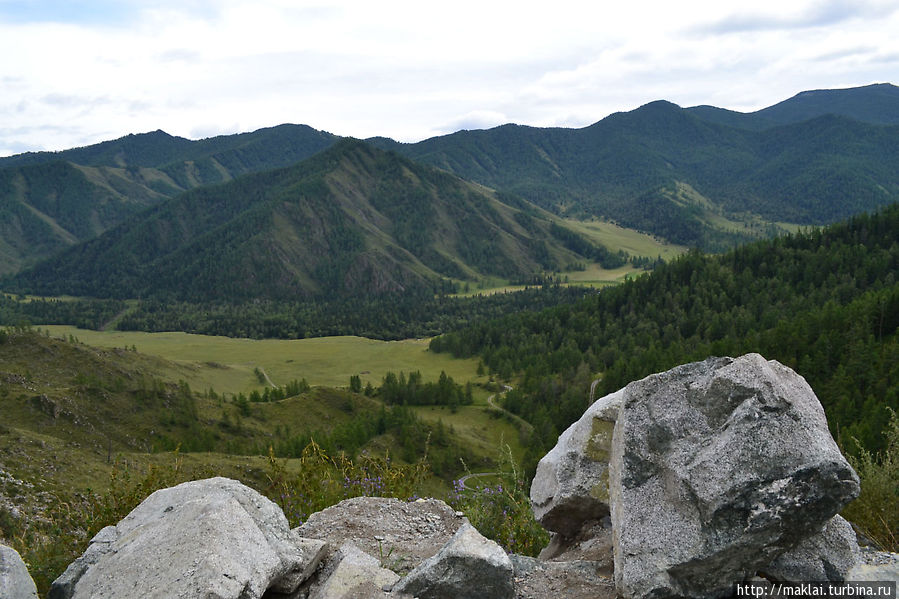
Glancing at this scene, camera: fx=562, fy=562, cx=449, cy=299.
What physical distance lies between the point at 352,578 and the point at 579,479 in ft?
22.7

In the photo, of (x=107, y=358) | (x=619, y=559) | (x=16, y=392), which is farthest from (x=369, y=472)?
(x=107, y=358)

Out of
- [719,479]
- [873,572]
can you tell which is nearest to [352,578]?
[719,479]

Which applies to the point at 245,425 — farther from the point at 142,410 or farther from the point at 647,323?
the point at 647,323

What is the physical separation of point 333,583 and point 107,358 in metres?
151

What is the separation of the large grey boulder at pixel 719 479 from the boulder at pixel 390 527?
204 inches

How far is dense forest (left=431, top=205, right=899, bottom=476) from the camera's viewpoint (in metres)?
88.5

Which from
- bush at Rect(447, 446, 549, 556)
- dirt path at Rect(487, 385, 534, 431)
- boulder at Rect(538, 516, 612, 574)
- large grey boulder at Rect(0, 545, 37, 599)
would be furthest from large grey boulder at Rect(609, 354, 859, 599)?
dirt path at Rect(487, 385, 534, 431)

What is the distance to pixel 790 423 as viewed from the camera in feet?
33.1

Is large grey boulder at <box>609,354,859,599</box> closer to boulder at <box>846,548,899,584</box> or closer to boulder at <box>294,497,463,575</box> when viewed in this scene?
boulder at <box>846,548,899,584</box>

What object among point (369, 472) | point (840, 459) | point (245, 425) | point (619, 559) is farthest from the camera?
point (245, 425)

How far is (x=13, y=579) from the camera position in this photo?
32.5 feet

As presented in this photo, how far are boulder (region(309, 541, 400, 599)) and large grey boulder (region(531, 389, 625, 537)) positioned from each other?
5669 mm

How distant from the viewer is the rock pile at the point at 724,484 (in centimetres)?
966

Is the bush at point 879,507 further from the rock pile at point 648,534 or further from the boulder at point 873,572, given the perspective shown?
the boulder at point 873,572
